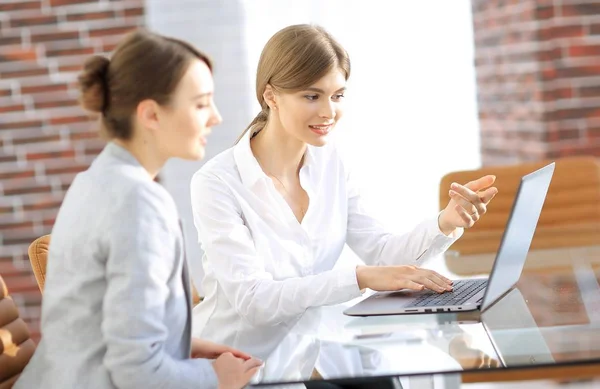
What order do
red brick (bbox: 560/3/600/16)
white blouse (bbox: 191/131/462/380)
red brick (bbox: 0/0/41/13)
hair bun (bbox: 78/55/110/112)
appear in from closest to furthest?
hair bun (bbox: 78/55/110/112), white blouse (bbox: 191/131/462/380), red brick (bbox: 560/3/600/16), red brick (bbox: 0/0/41/13)

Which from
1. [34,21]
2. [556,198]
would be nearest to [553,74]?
[556,198]

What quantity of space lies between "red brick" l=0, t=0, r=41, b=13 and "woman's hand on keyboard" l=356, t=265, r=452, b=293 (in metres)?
2.49

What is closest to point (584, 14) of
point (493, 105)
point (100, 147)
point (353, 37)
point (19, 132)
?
point (493, 105)

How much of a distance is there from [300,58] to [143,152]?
2.18 ft

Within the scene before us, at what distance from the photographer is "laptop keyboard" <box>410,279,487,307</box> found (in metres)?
1.75

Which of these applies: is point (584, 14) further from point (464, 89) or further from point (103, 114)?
point (103, 114)

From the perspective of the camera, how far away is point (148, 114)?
4.87 ft

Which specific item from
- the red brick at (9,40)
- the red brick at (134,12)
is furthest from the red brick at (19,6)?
the red brick at (134,12)

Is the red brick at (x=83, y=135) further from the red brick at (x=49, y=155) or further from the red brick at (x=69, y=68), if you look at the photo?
the red brick at (x=69, y=68)

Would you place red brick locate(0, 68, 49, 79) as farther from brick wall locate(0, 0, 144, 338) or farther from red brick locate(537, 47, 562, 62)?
red brick locate(537, 47, 562, 62)

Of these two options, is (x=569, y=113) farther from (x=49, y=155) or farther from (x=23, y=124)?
(x=23, y=124)

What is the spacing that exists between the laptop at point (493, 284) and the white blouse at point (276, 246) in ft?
0.30

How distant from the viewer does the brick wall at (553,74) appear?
3.58m

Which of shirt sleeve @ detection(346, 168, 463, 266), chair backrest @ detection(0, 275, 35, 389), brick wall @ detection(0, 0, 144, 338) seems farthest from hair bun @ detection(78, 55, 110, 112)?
brick wall @ detection(0, 0, 144, 338)
